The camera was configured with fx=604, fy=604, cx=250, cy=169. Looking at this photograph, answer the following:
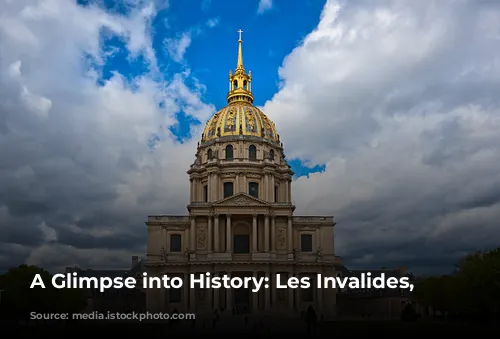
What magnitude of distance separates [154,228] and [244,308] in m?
15.6

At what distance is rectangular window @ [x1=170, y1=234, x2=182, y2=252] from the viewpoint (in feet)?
258

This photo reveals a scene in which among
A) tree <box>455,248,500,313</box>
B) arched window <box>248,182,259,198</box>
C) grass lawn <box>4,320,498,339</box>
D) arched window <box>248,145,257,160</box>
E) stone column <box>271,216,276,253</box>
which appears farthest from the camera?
arched window <box>248,145,257,160</box>

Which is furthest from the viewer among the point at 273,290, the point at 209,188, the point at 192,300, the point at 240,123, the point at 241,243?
the point at 240,123

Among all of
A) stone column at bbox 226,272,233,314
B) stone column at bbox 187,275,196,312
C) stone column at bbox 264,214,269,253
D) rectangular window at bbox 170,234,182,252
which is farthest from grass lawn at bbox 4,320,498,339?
rectangular window at bbox 170,234,182,252

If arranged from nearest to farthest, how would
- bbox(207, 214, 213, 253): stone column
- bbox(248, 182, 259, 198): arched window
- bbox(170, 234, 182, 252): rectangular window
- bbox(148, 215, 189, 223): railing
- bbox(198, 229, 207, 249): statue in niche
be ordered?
bbox(207, 214, 213, 253): stone column → bbox(198, 229, 207, 249): statue in niche → bbox(170, 234, 182, 252): rectangular window → bbox(148, 215, 189, 223): railing → bbox(248, 182, 259, 198): arched window

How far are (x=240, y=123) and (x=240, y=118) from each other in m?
0.93

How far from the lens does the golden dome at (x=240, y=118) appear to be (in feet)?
293

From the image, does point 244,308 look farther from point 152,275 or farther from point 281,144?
point 281,144

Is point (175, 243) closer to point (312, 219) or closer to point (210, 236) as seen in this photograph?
point (210, 236)

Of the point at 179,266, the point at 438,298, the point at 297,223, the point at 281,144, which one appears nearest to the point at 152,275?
the point at 179,266

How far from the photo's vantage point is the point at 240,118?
89.9m

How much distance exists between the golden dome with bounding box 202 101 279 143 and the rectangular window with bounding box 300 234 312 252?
17.5 meters

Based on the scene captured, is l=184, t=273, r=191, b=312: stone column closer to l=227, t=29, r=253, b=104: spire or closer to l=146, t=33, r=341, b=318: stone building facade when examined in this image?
l=146, t=33, r=341, b=318: stone building facade

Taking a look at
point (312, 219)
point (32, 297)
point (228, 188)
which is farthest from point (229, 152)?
point (32, 297)
